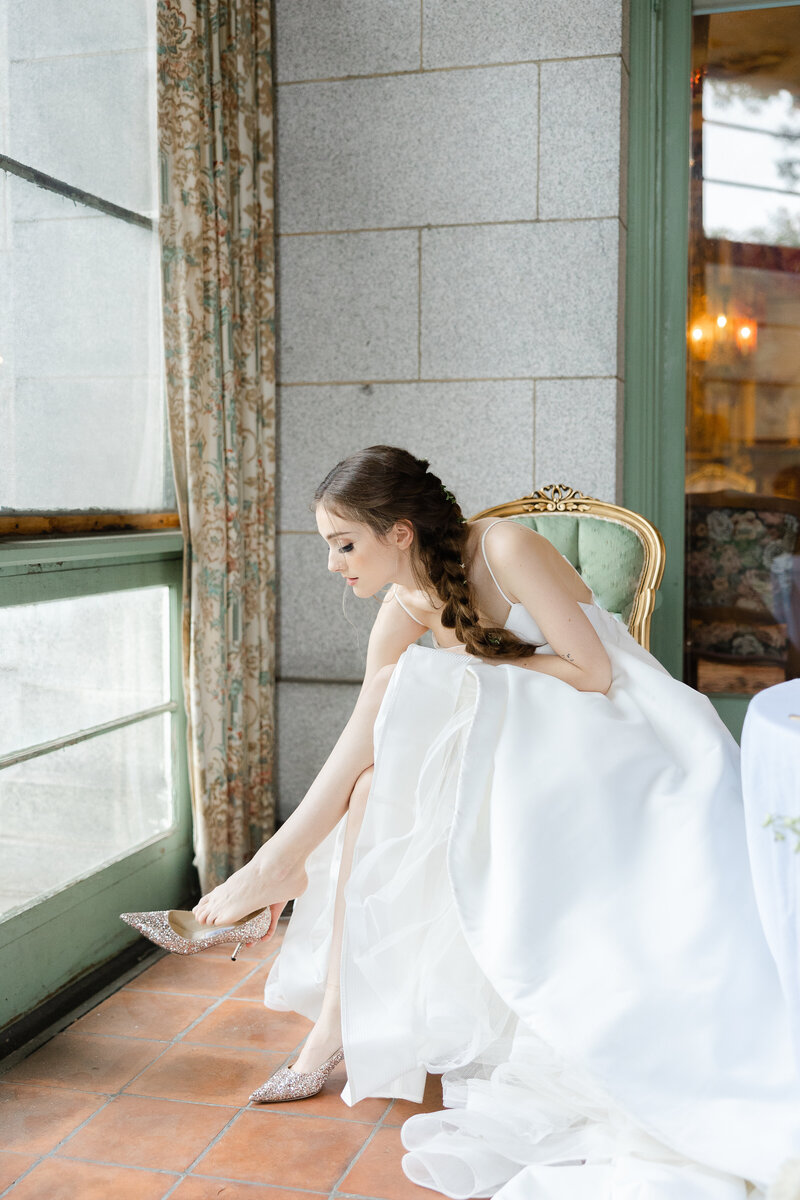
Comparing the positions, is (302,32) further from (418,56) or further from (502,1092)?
(502,1092)

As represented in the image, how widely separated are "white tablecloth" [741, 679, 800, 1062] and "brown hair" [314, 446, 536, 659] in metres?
0.68

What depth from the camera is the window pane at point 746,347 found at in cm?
307

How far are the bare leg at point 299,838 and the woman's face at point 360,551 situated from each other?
208mm

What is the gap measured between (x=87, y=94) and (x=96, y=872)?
177 centimetres

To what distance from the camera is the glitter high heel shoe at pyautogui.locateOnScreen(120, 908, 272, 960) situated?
2.12 metres

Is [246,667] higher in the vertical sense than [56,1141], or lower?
higher

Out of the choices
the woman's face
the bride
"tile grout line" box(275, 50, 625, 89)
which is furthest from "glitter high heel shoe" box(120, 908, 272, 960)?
"tile grout line" box(275, 50, 625, 89)

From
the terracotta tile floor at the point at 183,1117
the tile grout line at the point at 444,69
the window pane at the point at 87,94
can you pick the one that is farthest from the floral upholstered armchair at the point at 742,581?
the window pane at the point at 87,94

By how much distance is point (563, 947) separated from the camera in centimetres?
175

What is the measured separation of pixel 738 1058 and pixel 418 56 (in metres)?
2.65

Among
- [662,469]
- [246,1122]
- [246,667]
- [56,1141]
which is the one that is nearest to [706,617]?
[662,469]

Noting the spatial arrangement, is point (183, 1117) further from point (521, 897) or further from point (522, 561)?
point (522, 561)

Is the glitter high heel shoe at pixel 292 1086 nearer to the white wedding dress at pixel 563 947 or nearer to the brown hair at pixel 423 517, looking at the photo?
the white wedding dress at pixel 563 947

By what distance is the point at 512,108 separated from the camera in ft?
10.00
